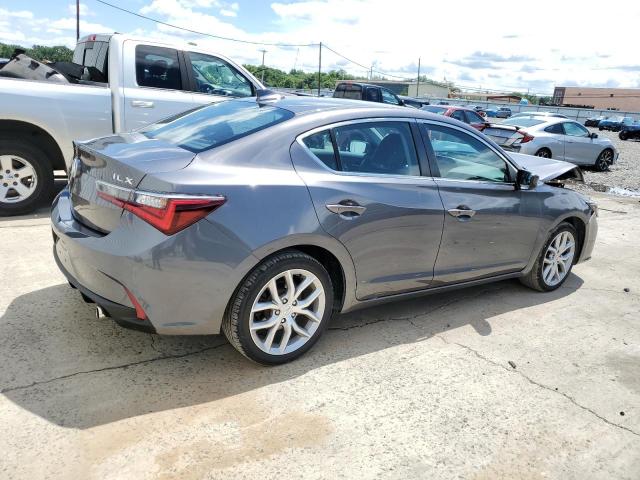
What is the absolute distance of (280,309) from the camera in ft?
10.4

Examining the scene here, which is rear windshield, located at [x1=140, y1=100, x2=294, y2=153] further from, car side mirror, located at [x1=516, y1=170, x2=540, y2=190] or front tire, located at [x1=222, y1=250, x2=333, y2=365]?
car side mirror, located at [x1=516, y1=170, x2=540, y2=190]

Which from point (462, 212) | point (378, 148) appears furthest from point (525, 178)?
point (378, 148)

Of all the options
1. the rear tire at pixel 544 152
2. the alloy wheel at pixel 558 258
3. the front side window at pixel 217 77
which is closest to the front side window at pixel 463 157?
the alloy wheel at pixel 558 258

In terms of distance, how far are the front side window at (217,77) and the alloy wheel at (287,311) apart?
448cm

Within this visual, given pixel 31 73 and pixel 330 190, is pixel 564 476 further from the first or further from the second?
pixel 31 73

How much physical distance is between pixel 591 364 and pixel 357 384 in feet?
5.79

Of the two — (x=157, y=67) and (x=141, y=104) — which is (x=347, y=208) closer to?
(x=141, y=104)

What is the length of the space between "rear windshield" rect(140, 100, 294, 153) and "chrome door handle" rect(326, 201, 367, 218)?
64 cm

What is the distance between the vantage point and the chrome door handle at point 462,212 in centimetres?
389

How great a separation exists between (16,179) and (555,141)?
12.8 metres

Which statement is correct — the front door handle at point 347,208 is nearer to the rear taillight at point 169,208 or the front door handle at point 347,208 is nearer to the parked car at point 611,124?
the rear taillight at point 169,208

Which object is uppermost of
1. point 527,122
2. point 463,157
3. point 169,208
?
point 527,122

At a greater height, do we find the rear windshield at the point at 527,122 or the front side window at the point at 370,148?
the rear windshield at the point at 527,122

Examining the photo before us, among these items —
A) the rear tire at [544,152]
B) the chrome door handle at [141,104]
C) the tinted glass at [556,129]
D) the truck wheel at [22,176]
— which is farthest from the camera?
the tinted glass at [556,129]
